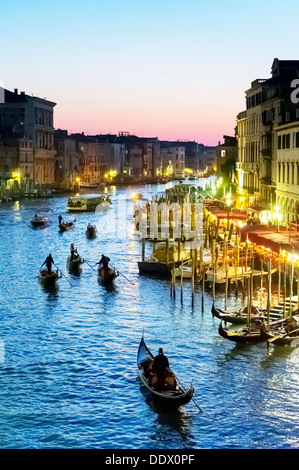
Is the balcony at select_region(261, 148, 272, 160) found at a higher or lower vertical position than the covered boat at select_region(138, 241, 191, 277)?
higher

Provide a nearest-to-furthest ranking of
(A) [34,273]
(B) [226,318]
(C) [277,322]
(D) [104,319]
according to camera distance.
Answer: (C) [277,322] → (B) [226,318] → (D) [104,319] → (A) [34,273]

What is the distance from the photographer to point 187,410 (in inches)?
687

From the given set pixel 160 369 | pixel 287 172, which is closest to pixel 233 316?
pixel 160 369

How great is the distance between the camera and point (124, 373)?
2003 cm

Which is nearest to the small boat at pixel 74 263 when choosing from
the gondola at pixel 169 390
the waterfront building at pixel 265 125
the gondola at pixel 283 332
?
the waterfront building at pixel 265 125

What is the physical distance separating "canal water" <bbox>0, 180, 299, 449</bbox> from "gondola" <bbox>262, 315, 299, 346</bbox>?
Answer: 37 cm

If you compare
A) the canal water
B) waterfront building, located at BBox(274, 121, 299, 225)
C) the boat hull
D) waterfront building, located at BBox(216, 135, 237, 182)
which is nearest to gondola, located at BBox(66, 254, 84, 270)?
the canal water

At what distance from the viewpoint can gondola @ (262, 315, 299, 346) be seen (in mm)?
21328

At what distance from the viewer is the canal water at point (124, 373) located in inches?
639

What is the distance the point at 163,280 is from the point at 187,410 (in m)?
16.4

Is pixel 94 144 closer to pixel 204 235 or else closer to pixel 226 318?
pixel 204 235

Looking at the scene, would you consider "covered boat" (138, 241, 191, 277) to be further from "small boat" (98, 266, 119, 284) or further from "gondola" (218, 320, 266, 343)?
"gondola" (218, 320, 266, 343)
